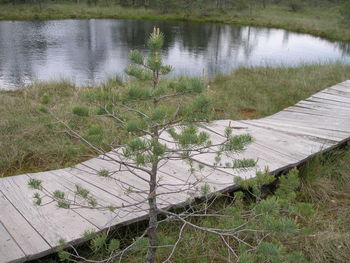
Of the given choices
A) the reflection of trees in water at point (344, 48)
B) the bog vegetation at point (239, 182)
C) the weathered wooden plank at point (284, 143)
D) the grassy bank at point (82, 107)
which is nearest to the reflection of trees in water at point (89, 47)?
the grassy bank at point (82, 107)

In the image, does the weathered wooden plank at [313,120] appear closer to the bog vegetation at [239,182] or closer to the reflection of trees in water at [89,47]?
the bog vegetation at [239,182]

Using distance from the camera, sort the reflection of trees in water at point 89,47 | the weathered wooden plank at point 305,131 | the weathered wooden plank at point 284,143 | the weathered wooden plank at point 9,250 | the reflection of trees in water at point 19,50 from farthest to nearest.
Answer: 1. the reflection of trees in water at point 89,47
2. the reflection of trees in water at point 19,50
3. the weathered wooden plank at point 305,131
4. the weathered wooden plank at point 284,143
5. the weathered wooden plank at point 9,250

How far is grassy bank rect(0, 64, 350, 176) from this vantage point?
1.88 m

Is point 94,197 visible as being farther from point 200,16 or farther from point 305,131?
point 200,16

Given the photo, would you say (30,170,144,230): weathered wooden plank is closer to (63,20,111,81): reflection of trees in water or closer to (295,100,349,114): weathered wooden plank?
(295,100,349,114): weathered wooden plank

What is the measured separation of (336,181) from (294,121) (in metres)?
1.18

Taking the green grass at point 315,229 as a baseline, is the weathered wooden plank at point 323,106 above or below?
above

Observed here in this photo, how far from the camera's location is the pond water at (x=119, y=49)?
31.5 ft

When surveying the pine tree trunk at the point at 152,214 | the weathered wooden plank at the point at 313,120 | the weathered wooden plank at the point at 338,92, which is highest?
the pine tree trunk at the point at 152,214

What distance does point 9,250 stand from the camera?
1.83 m

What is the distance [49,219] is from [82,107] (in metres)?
0.86

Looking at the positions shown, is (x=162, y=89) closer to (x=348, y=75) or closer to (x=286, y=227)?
(x=286, y=227)

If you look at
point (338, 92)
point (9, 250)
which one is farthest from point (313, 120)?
point (9, 250)

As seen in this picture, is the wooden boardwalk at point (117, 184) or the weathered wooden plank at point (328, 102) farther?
the weathered wooden plank at point (328, 102)
